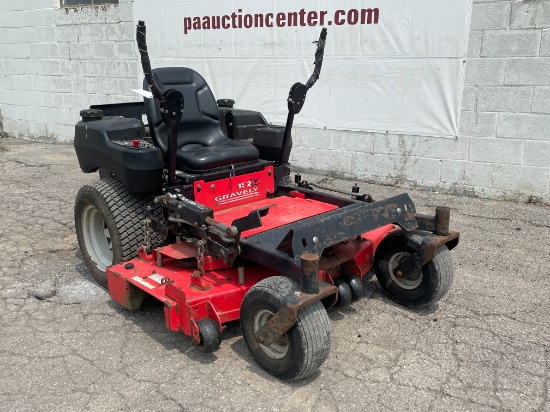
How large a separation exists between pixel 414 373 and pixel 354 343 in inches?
16.1

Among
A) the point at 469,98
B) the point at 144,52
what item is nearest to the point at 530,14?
the point at 469,98

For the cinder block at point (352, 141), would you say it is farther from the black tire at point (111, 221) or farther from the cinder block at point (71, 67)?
the cinder block at point (71, 67)

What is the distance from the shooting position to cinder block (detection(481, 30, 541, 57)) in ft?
18.4

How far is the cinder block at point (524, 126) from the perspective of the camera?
18.7 ft

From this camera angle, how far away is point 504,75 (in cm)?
579

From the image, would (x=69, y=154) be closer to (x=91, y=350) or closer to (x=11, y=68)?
(x=11, y=68)

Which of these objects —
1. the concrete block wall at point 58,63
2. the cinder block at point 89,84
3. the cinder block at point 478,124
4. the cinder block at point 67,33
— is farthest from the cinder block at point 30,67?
the cinder block at point 478,124

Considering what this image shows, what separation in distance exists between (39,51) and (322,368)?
888 centimetres

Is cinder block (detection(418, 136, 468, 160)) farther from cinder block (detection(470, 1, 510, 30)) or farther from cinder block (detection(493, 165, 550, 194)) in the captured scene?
cinder block (detection(470, 1, 510, 30))

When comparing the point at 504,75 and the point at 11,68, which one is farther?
the point at 11,68

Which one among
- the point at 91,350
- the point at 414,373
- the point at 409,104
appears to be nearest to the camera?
the point at 414,373

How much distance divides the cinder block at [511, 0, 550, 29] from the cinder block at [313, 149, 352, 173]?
2354 mm

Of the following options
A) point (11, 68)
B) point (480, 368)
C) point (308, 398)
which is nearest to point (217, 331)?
point (308, 398)

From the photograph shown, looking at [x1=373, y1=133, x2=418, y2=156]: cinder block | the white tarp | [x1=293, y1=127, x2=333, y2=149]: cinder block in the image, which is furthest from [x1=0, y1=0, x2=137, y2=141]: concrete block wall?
[x1=373, y1=133, x2=418, y2=156]: cinder block
